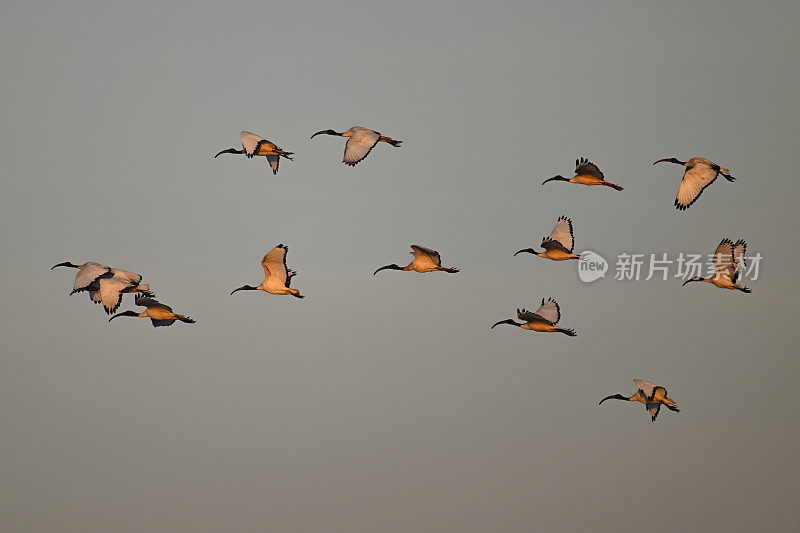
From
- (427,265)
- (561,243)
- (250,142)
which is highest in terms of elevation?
(250,142)

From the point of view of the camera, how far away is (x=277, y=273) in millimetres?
7977

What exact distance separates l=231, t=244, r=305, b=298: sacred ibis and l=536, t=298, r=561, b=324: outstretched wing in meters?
2.25

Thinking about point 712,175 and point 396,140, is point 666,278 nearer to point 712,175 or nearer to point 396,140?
point 712,175

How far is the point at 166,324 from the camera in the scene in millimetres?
8445

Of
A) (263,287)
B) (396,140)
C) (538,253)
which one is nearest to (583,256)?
(538,253)

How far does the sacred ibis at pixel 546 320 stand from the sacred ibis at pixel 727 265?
1.43m

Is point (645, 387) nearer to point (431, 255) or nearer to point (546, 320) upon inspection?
point (546, 320)

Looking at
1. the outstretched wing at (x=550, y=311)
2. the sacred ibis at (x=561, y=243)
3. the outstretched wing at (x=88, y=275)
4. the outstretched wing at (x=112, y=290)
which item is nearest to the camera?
the outstretched wing at (x=112, y=290)

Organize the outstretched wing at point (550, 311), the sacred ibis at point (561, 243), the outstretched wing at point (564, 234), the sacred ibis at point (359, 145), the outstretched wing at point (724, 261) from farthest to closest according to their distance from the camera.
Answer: the outstretched wing at point (724, 261), the outstretched wing at point (550, 311), the outstretched wing at point (564, 234), the sacred ibis at point (561, 243), the sacred ibis at point (359, 145)

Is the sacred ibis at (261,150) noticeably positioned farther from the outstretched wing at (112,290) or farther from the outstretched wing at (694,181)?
the outstretched wing at (694,181)

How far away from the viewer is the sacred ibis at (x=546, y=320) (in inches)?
313

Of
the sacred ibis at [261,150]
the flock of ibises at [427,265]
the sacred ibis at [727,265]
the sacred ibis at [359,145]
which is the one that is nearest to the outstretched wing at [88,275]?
the flock of ibises at [427,265]

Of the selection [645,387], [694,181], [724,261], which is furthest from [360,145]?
[724,261]

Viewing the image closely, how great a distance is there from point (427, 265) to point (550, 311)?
127 cm
